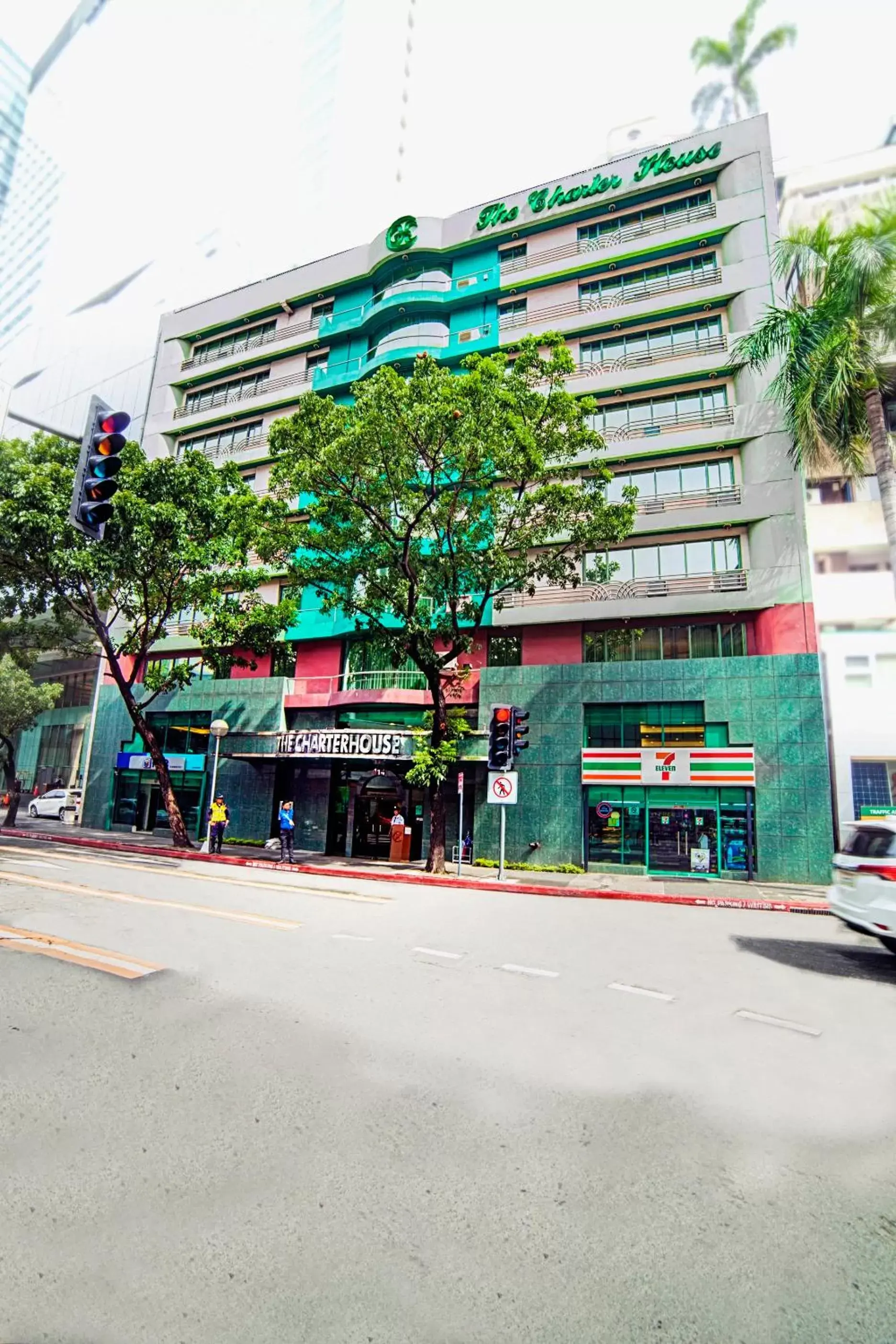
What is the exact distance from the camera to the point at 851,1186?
137 inches

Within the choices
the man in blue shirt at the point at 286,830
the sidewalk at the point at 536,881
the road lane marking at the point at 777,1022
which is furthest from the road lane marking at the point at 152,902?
the man in blue shirt at the point at 286,830

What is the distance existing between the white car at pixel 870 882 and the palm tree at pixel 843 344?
9.80m

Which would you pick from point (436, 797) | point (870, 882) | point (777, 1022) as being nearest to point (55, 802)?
point (436, 797)

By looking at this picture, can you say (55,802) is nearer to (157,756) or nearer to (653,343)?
(157,756)

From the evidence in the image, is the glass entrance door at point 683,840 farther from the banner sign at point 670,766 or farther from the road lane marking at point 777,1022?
the road lane marking at point 777,1022

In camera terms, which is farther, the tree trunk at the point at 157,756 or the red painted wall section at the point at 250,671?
the red painted wall section at the point at 250,671

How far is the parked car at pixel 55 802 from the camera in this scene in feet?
104

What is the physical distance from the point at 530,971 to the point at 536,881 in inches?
406

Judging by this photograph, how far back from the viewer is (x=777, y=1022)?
6004 mm

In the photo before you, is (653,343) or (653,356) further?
(653,343)

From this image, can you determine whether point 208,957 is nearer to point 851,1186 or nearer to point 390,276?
point 851,1186

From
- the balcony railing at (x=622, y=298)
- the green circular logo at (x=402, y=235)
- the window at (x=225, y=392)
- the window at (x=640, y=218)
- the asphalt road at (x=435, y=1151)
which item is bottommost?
the asphalt road at (x=435, y=1151)

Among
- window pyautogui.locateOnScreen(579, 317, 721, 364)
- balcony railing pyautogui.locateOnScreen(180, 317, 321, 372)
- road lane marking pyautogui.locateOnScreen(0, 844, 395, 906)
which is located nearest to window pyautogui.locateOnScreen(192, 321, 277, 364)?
balcony railing pyautogui.locateOnScreen(180, 317, 321, 372)

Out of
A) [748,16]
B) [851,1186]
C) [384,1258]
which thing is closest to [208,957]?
[384,1258]
